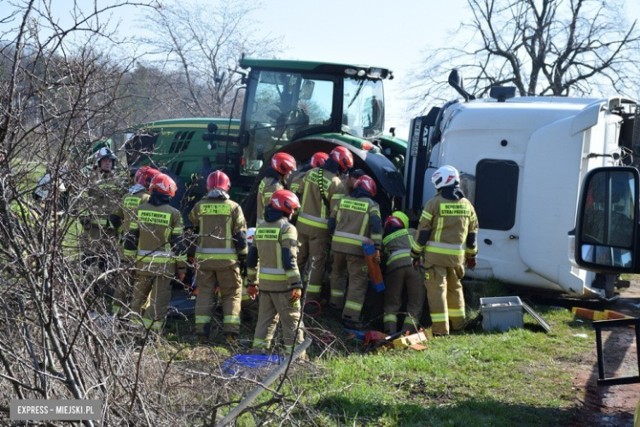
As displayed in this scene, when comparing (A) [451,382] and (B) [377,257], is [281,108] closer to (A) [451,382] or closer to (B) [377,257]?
(B) [377,257]

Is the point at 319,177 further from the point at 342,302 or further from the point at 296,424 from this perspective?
the point at 296,424

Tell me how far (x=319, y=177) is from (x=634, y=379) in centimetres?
616

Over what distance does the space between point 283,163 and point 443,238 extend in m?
2.34

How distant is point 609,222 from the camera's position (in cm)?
438

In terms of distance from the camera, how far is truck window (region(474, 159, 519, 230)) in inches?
406

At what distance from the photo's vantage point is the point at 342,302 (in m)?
10.5

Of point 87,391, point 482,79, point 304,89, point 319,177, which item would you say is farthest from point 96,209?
point 482,79

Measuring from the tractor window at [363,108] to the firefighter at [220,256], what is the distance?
128 inches

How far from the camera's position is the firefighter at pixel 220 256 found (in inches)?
368

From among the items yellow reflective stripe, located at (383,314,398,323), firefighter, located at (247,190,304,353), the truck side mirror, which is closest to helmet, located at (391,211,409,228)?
yellow reflective stripe, located at (383,314,398,323)

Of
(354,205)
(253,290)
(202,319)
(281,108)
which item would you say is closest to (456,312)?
(354,205)

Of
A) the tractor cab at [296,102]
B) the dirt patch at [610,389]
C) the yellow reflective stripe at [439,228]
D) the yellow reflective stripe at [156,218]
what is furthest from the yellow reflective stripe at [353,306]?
the tractor cab at [296,102]

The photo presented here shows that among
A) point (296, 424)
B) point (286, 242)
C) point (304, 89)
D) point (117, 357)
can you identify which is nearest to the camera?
point (117, 357)

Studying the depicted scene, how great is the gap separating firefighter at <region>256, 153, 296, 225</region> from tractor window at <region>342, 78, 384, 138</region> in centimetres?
163
